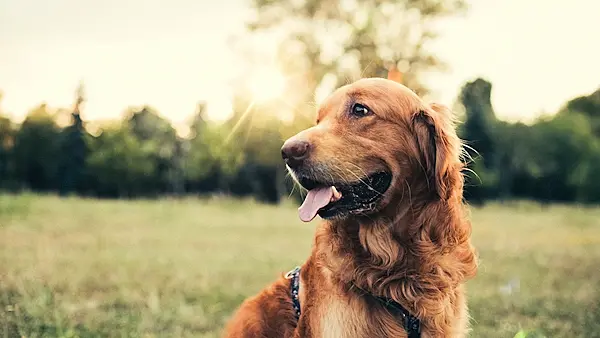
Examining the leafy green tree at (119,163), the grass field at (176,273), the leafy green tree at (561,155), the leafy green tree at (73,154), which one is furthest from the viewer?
the leafy green tree at (561,155)

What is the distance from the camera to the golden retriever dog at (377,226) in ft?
9.33

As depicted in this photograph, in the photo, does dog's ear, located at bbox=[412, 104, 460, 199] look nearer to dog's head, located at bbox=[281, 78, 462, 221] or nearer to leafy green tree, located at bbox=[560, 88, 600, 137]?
dog's head, located at bbox=[281, 78, 462, 221]

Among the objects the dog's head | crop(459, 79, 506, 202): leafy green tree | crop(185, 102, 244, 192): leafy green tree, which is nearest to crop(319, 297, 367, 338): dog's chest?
the dog's head

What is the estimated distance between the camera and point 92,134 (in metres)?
15.4

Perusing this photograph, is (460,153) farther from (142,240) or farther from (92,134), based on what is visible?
(92,134)

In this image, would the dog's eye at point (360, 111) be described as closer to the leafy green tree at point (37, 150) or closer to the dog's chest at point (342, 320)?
the dog's chest at point (342, 320)

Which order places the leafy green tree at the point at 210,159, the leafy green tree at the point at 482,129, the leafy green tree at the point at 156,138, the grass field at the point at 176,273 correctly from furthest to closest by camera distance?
1. the leafy green tree at the point at 482,129
2. the leafy green tree at the point at 210,159
3. the leafy green tree at the point at 156,138
4. the grass field at the point at 176,273

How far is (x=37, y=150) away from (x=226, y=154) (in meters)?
22.7

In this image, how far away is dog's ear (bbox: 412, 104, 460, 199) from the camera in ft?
9.78

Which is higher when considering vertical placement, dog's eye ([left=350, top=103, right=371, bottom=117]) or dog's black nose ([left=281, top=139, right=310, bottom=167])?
dog's eye ([left=350, top=103, right=371, bottom=117])

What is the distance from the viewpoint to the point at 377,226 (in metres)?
2.95

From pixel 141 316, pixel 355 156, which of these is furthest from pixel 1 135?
pixel 355 156

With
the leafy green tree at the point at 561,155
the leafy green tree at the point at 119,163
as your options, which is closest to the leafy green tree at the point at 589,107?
the leafy green tree at the point at 561,155

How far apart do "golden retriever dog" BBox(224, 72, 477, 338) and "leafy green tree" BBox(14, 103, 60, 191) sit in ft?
38.5
